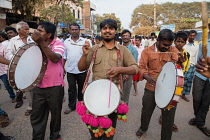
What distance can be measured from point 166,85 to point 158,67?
51cm

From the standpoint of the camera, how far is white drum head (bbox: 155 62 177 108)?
2.03 meters

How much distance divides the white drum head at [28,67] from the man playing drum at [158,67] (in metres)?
1.64

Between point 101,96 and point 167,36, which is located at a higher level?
point 167,36

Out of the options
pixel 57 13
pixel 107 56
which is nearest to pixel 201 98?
pixel 107 56

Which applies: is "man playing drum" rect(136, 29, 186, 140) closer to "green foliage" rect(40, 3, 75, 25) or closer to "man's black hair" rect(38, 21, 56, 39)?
"man's black hair" rect(38, 21, 56, 39)

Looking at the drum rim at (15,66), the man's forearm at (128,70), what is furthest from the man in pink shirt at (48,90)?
the man's forearm at (128,70)

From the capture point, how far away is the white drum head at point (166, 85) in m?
2.03

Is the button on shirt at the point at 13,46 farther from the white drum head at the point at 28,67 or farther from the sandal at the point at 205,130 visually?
the sandal at the point at 205,130

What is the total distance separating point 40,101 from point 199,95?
10.2 ft

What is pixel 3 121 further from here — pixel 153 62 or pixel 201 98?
pixel 201 98

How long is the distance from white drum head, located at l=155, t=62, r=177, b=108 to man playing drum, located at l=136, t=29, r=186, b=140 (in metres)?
0.18

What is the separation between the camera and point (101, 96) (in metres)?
1.85

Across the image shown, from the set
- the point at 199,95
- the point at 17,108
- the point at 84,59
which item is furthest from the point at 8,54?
the point at 199,95

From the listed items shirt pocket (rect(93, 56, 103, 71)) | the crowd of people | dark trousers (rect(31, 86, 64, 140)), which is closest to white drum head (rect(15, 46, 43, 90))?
the crowd of people
